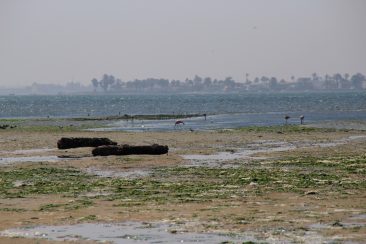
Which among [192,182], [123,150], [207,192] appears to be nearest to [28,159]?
[123,150]

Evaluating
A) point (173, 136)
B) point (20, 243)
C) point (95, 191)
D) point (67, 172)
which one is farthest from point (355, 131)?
point (20, 243)

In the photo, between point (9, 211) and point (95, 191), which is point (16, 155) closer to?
point (95, 191)

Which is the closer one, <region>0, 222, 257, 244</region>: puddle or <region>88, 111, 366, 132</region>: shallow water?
<region>0, 222, 257, 244</region>: puddle

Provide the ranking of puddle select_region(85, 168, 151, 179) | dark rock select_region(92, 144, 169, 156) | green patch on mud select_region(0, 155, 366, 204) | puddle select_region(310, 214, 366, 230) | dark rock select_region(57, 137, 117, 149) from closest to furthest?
1. puddle select_region(310, 214, 366, 230)
2. green patch on mud select_region(0, 155, 366, 204)
3. puddle select_region(85, 168, 151, 179)
4. dark rock select_region(92, 144, 169, 156)
5. dark rock select_region(57, 137, 117, 149)

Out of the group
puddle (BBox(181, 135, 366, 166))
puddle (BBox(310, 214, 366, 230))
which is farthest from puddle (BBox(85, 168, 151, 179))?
puddle (BBox(310, 214, 366, 230))

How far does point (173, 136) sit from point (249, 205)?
37653 millimetres

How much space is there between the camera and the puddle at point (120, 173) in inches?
1318

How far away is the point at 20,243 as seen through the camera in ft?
61.0

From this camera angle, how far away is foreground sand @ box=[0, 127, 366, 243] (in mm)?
20766

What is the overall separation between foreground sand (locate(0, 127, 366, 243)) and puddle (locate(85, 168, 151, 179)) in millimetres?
184

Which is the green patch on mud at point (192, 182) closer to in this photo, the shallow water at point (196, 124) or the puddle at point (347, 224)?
the puddle at point (347, 224)

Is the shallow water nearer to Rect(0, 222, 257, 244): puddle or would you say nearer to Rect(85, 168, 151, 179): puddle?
Rect(85, 168, 151, 179): puddle

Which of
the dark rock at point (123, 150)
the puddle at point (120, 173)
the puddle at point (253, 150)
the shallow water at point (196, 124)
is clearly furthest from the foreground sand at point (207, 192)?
the shallow water at point (196, 124)

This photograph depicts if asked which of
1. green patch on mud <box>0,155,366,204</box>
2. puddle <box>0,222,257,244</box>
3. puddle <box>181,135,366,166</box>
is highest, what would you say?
puddle <box>0,222,257,244</box>
